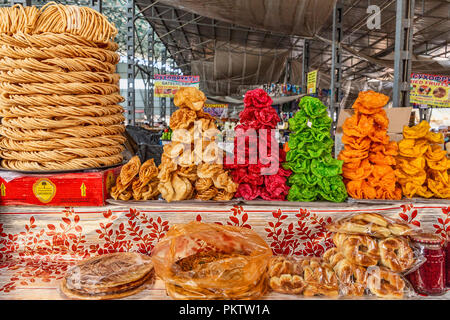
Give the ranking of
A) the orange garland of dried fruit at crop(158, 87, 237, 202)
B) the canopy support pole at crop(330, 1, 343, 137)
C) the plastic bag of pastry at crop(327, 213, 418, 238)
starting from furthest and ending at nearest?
the canopy support pole at crop(330, 1, 343, 137)
the orange garland of dried fruit at crop(158, 87, 237, 202)
the plastic bag of pastry at crop(327, 213, 418, 238)

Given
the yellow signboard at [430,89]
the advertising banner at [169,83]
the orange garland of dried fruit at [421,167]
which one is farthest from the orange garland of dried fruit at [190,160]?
the advertising banner at [169,83]

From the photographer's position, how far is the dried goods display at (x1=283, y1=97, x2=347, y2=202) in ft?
5.00

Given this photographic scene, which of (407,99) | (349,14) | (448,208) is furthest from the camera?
(349,14)

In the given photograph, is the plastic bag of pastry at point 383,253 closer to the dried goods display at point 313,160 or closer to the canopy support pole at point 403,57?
the dried goods display at point 313,160

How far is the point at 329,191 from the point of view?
153 cm

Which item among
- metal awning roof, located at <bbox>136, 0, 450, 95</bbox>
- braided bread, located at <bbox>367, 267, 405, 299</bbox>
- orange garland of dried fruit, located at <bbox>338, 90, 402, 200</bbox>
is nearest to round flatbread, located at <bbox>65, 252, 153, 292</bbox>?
braided bread, located at <bbox>367, 267, 405, 299</bbox>

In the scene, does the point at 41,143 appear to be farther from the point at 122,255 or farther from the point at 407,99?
the point at 407,99

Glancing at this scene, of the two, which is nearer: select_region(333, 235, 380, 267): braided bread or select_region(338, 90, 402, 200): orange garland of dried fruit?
select_region(333, 235, 380, 267): braided bread

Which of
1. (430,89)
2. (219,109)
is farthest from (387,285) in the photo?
(219,109)

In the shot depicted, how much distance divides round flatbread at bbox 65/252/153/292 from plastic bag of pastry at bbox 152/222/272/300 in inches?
4.8

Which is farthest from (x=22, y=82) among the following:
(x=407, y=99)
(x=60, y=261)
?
(x=407, y=99)

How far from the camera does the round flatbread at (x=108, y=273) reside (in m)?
1.13

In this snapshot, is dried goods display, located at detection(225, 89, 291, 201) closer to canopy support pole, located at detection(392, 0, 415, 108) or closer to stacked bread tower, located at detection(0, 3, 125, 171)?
stacked bread tower, located at detection(0, 3, 125, 171)

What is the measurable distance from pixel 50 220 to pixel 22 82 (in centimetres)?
67
